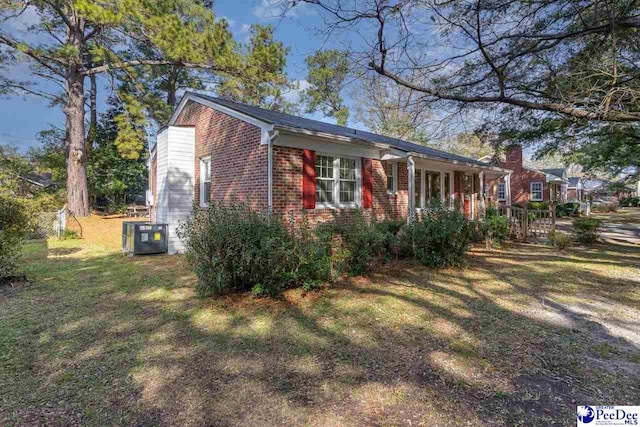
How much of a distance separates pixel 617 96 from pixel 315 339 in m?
6.29

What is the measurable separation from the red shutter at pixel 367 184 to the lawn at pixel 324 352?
3.53m

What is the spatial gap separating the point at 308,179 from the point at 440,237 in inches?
135

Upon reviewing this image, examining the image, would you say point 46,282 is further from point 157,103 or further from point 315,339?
point 157,103

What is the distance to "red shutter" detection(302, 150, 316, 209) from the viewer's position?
8.20m

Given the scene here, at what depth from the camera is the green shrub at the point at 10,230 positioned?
20.6 feet

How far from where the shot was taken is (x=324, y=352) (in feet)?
11.8

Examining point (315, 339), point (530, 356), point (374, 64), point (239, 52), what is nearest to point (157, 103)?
point (239, 52)

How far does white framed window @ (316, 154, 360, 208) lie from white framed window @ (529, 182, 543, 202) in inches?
1037

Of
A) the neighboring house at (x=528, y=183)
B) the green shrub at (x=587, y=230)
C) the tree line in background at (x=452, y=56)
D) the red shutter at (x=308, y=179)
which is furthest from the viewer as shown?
the neighboring house at (x=528, y=183)

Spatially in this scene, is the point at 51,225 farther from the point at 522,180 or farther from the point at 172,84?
the point at 522,180

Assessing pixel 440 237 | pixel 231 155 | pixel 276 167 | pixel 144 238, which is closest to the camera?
pixel 440 237

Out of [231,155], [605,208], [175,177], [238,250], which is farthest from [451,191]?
[605,208]

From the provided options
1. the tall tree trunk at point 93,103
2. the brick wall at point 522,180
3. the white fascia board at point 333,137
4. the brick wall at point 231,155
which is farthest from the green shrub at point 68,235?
the brick wall at point 522,180

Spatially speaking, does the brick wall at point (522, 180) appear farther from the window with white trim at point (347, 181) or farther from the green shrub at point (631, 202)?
the window with white trim at point (347, 181)
